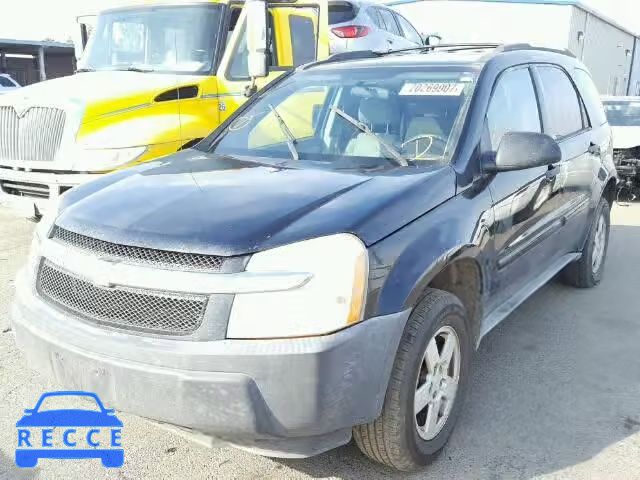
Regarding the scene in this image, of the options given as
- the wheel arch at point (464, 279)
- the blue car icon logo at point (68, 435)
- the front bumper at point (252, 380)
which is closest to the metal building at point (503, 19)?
the wheel arch at point (464, 279)

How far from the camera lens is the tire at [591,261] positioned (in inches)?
197

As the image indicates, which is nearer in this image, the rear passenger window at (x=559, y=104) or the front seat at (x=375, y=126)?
the front seat at (x=375, y=126)

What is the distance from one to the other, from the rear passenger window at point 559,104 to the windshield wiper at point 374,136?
131cm

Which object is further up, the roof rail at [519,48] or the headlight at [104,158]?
the roof rail at [519,48]

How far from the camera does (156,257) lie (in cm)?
230

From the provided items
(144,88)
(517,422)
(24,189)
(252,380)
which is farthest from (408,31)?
(252,380)

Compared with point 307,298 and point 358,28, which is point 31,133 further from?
point 358,28

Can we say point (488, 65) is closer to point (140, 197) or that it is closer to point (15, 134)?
point (140, 197)

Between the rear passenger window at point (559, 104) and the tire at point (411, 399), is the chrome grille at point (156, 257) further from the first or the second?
the rear passenger window at point (559, 104)

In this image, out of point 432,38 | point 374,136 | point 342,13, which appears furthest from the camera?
point 432,38

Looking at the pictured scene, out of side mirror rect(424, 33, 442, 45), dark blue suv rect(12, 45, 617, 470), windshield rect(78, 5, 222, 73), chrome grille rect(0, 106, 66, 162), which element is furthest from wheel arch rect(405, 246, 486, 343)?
side mirror rect(424, 33, 442, 45)

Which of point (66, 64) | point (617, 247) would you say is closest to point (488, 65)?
point (617, 247)

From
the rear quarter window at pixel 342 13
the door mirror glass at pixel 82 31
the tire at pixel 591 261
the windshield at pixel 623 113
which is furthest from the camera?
the rear quarter window at pixel 342 13

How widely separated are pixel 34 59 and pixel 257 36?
114 ft
